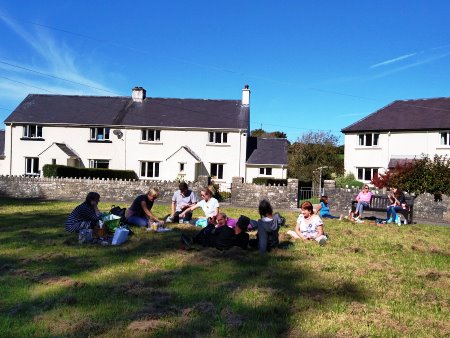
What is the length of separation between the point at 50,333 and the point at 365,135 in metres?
36.9

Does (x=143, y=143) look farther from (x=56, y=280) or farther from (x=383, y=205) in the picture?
(x=56, y=280)

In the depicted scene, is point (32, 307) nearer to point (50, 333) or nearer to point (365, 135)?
point (50, 333)

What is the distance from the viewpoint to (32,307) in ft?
17.2

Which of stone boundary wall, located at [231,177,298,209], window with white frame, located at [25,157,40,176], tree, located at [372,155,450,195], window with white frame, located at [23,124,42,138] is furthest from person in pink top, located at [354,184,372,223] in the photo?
window with white frame, located at [23,124,42,138]

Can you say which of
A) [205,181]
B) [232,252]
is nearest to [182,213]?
[232,252]

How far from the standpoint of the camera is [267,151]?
40375 millimetres

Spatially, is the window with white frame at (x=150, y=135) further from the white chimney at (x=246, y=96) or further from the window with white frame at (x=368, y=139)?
the window with white frame at (x=368, y=139)

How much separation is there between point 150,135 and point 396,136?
21.6 metres

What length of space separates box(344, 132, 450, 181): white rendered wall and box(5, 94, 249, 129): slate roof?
391 inches

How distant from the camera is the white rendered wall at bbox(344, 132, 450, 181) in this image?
116 ft

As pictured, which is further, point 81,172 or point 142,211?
point 81,172

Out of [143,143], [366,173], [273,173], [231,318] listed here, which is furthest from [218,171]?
[231,318]

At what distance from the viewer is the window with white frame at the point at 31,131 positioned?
39.4m

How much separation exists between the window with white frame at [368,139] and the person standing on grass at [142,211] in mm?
29811
